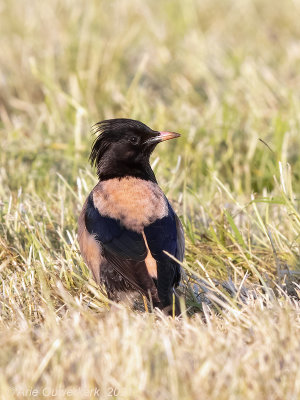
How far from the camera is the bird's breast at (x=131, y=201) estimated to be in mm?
3567

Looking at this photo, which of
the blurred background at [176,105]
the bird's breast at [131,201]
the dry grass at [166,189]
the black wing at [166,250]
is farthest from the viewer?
the blurred background at [176,105]

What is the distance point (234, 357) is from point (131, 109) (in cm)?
343

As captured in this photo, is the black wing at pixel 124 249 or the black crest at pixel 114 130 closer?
the black wing at pixel 124 249

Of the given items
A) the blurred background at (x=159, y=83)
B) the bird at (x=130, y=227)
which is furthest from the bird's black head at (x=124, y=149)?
the blurred background at (x=159, y=83)

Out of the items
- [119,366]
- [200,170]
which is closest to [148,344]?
[119,366]

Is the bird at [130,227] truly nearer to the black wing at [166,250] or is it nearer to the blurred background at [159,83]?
the black wing at [166,250]

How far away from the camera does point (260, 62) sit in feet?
24.2

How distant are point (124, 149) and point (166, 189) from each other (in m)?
0.65

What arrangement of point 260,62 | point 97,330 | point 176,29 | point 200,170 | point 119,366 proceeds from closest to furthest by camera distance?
1. point 119,366
2. point 97,330
3. point 200,170
4. point 260,62
5. point 176,29

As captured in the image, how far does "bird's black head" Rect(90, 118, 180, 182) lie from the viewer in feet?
13.2

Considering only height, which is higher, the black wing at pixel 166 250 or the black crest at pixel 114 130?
the black crest at pixel 114 130

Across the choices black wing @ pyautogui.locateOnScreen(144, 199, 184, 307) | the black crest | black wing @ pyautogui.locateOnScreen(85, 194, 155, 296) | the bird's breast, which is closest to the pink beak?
the black crest

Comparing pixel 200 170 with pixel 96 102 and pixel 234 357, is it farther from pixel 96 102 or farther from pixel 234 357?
pixel 234 357

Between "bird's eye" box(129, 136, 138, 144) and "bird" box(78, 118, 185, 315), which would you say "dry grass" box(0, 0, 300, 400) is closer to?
"bird" box(78, 118, 185, 315)
